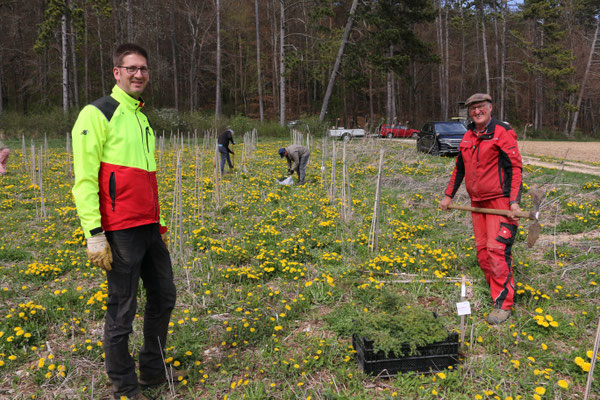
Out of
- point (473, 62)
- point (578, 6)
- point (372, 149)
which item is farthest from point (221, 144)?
point (578, 6)

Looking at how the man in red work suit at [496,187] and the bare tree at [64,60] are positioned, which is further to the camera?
the bare tree at [64,60]

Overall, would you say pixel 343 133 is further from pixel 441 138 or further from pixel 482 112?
pixel 482 112

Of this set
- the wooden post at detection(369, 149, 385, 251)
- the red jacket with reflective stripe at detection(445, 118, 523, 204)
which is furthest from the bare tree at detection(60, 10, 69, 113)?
the red jacket with reflective stripe at detection(445, 118, 523, 204)

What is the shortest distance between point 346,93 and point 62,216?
37544 millimetres

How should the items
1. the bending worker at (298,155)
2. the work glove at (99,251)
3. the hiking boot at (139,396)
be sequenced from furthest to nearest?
1. the bending worker at (298,155)
2. the hiking boot at (139,396)
3. the work glove at (99,251)

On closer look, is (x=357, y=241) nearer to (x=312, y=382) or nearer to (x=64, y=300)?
(x=312, y=382)

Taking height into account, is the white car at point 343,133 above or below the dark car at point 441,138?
above

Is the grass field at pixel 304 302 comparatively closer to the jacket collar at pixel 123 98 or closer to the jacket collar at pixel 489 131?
the jacket collar at pixel 489 131

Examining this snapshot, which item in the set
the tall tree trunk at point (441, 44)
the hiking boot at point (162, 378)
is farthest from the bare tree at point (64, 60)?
the tall tree trunk at point (441, 44)

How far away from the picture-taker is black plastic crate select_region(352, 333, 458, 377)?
288 centimetres

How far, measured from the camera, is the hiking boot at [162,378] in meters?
2.81

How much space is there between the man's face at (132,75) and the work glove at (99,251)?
0.90m

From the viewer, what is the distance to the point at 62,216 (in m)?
7.20

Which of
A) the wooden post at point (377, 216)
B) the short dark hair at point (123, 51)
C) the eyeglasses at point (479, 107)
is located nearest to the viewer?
the short dark hair at point (123, 51)
